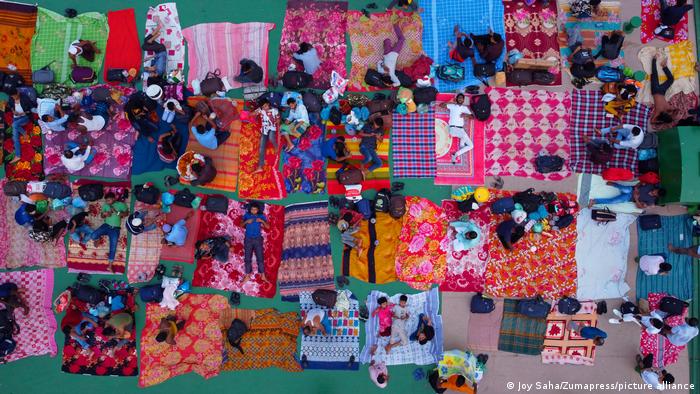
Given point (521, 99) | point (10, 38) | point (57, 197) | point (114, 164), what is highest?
point (10, 38)

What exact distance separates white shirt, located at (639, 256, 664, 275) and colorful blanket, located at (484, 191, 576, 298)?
1163mm

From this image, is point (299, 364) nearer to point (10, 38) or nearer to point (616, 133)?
point (616, 133)

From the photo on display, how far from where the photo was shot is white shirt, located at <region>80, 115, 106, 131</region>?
Answer: 759 cm

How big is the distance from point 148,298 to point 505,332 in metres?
6.39

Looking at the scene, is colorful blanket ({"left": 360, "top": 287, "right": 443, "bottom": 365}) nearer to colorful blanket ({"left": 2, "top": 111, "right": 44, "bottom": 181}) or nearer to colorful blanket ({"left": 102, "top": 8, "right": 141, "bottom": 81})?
colorful blanket ({"left": 102, "top": 8, "right": 141, "bottom": 81})

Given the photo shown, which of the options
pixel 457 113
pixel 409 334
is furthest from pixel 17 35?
pixel 409 334

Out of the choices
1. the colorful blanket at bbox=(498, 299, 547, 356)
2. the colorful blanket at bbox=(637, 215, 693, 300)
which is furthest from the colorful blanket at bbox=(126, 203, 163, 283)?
the colorful blanket at bbox=(637, 215, 693, 300)

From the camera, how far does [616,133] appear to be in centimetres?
745

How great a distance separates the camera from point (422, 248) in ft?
24.7

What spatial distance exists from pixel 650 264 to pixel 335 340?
5.59m

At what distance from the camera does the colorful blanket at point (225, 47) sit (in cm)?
793

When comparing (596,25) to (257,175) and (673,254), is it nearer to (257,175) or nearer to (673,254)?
(673,254)

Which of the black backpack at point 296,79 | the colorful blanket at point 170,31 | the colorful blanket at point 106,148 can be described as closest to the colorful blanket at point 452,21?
the black backpack at point 296,79

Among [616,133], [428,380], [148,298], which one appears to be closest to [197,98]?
[148,298]
